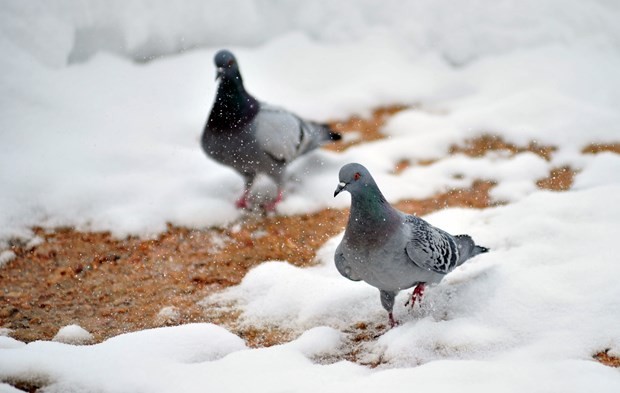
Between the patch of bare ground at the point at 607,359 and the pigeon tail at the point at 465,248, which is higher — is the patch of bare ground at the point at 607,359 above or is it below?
below

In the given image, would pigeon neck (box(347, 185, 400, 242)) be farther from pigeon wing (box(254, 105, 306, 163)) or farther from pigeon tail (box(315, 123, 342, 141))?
pigeon tail (box(315, 123, 342, 141))

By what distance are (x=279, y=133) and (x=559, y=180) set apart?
2.77 meters

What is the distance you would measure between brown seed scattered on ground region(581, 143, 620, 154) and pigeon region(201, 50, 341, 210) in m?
3.15

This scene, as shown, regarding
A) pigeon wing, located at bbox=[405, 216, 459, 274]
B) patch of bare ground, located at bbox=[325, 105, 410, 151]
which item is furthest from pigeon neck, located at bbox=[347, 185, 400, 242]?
patch of bare ground, located at bbox=[325, 105, 410, 151]

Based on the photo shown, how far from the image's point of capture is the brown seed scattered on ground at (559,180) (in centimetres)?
580

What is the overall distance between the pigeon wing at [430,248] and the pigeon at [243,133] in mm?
2206

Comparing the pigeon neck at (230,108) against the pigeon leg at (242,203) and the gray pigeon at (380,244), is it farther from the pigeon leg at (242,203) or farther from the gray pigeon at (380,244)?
the gray pigeon at (380,244)

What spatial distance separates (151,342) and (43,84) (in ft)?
16.8

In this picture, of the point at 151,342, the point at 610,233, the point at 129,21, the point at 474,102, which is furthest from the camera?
the point at 129,21

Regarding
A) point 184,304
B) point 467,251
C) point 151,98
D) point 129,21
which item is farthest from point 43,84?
point 467,251

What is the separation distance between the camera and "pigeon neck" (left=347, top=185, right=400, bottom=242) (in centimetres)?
354

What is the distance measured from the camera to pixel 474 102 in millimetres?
7914

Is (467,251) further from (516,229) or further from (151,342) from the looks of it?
(151,342)

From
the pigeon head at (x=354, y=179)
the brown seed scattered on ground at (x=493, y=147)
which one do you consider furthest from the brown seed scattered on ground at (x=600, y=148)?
the pigeon head at (x=354, y=179)
